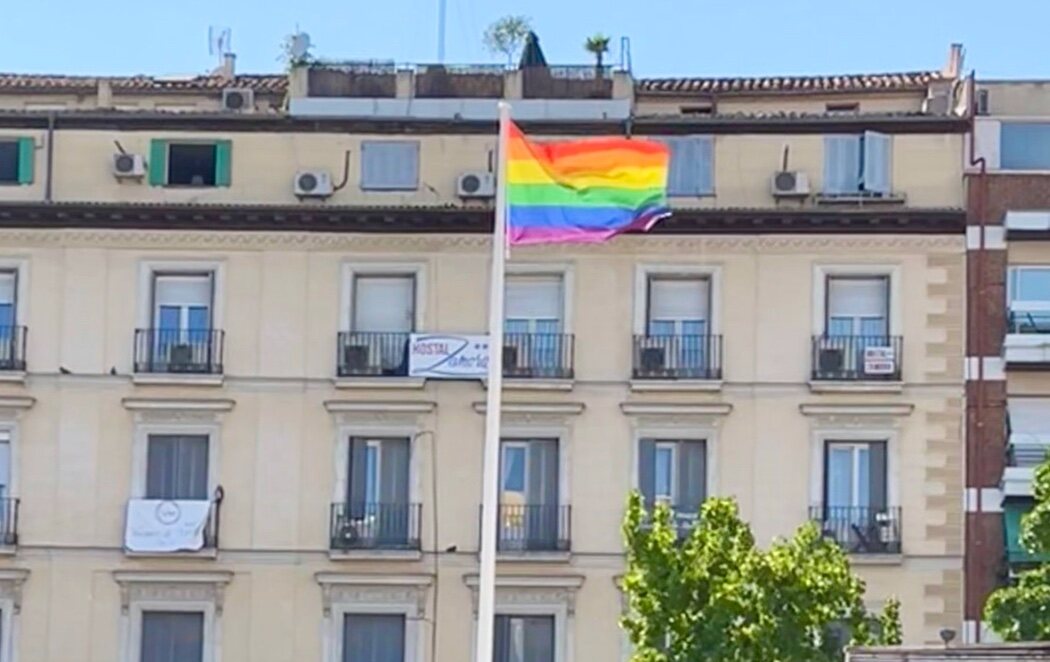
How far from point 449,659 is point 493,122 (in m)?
9.38

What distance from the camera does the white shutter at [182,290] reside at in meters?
46.5

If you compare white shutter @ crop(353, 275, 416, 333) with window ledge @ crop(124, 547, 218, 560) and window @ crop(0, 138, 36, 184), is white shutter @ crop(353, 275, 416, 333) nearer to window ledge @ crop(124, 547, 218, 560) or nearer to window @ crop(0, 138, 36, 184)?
window ledge @ crop(124, 547, 218, 560)

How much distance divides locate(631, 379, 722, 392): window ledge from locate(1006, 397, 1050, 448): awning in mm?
4989

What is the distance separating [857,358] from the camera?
1789 inches

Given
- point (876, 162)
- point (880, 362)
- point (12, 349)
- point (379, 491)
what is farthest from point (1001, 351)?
point (12, 349)

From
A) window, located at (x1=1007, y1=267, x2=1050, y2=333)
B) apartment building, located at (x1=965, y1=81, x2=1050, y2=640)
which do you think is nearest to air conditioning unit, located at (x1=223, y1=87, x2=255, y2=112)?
apartment building, located at (x1=965, y1=81, x2=1050, y2=640)

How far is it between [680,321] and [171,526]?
9409 millimetres

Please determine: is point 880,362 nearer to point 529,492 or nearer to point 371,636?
point 529,492

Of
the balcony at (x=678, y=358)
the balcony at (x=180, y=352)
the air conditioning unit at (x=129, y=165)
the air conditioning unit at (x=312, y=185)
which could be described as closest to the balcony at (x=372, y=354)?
the balcony at (x=180, y=352)

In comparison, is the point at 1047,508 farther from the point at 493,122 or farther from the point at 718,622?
the point at 493,122

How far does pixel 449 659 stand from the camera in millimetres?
45312

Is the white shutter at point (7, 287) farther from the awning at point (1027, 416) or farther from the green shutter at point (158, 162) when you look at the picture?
the awning at point (1027, 416)

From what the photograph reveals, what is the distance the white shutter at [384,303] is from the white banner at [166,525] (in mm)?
4212

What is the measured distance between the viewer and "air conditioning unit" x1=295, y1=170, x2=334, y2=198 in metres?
46.5
